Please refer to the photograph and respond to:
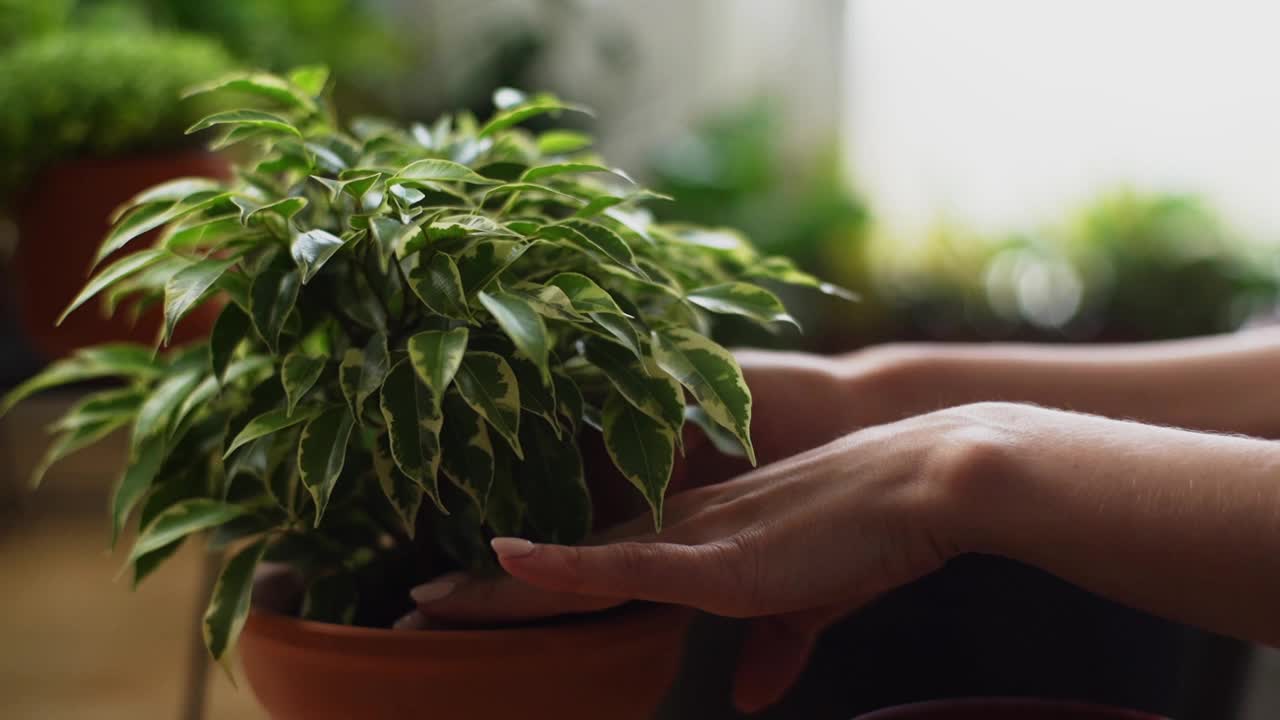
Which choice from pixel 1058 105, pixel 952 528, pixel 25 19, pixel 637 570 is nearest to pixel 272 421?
pixel 637 570

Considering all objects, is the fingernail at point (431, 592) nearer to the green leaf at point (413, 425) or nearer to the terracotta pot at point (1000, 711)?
the green leaf at point (413, 425)

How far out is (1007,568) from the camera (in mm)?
1108

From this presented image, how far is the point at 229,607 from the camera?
0.74 metres

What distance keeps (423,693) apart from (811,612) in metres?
0.29

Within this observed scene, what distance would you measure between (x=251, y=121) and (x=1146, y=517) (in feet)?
1.93

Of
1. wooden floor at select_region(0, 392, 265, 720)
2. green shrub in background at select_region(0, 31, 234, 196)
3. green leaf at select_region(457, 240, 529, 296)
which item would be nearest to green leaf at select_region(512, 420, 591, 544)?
green leaf at select_region(457, 240, 529, 296)

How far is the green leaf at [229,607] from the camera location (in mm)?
732

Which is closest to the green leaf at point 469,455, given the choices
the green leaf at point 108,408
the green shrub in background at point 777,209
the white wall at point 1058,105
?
the green leaf at point 108,408

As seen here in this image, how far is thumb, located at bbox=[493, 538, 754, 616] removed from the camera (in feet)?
2.15

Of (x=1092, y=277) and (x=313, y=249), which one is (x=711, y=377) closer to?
(x=313, y=249)

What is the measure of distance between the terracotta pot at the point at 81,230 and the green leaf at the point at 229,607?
0.73 meters

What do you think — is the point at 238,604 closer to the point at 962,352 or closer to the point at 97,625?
the point at 962,352

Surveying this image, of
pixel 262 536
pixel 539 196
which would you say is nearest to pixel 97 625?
pixel 262 536

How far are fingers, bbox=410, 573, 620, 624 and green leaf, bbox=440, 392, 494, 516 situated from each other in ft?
0.16
